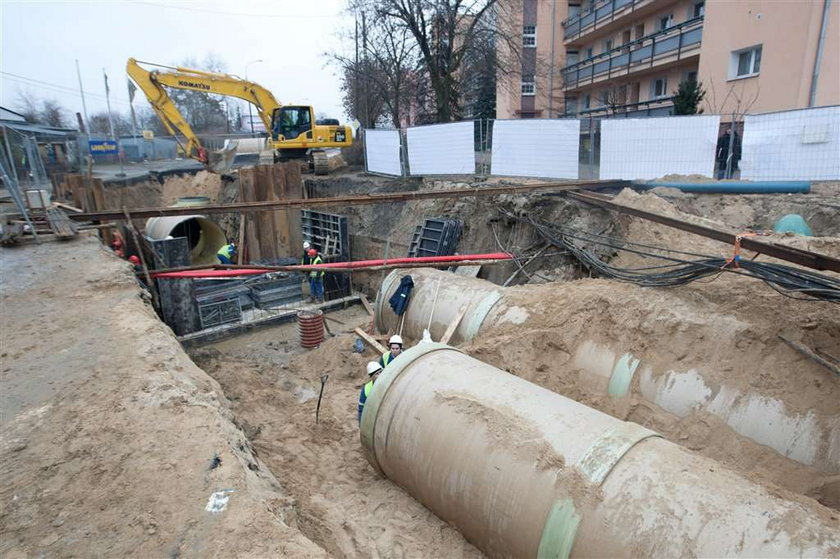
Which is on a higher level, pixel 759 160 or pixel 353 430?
pixel 759 160

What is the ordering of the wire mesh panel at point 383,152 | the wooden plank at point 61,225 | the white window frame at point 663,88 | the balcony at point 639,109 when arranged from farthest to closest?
the white window frame at point 663,88, the balcony at point 639,109, the wire mesh panel at point 383,152, the wooden plank at point 61,225

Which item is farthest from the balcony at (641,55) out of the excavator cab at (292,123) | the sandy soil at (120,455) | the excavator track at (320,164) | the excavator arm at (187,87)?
the sandy soil at (120,455)

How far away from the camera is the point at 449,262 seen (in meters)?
7.95

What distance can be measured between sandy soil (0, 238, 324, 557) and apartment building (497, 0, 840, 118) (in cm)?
1653

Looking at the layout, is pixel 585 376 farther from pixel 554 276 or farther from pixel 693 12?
pixel 693 12

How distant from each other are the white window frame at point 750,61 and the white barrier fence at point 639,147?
7.22 meters

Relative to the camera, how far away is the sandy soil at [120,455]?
2.44 metres

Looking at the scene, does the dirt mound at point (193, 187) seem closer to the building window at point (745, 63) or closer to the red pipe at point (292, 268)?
the red pipe at point (292, 268)

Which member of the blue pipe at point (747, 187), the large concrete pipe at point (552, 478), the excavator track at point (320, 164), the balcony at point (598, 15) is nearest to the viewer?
the large concrete pipe at point (552, 478)

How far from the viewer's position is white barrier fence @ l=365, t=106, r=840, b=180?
8.98m

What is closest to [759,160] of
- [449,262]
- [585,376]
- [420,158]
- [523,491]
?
[449,262]

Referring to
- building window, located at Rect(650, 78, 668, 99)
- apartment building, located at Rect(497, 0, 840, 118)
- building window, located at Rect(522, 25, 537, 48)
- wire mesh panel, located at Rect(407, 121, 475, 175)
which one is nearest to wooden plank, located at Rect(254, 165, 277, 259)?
wire mesh panel, located at Rect(407, 121, 475, 175)

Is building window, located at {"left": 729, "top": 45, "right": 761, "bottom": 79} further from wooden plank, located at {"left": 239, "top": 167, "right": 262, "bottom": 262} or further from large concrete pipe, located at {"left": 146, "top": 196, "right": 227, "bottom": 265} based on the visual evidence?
large concrete pipe, located at {"left": 146, "top": 196, "right": 227, "bottom": 265}

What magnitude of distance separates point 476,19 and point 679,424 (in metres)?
19.3
